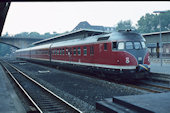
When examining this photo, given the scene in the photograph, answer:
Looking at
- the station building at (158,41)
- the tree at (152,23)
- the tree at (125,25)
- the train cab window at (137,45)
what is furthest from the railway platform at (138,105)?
the tree at (125,25)

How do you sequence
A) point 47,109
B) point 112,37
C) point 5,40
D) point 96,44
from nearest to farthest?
1. point 47,109
2. point 112,37
3. point 96,44
4. point 5,40

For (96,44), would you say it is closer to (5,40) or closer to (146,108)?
(146,108)

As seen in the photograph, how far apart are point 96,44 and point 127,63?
131 inches

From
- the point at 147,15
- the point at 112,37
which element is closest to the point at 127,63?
the point at 112,37

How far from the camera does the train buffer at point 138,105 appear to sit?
5887 millimetres

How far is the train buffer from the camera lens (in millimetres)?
5887

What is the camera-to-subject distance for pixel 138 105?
6242mm

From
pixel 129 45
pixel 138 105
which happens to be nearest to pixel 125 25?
pixel 129 45

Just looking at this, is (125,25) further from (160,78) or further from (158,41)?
(160,78)

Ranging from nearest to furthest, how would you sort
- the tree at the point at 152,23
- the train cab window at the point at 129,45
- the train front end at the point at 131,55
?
the train front end at the point at 131,55, the train cab window at the point at 129,45, the tree at the point at 152,23

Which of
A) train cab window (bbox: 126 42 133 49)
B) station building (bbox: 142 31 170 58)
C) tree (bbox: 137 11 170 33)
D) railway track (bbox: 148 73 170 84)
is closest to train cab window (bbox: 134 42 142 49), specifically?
train cab window (bbox: 126 42 133 49)

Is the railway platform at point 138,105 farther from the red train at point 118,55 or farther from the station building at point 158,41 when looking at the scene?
the station building at point 158,41

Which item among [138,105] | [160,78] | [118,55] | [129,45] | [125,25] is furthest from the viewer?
[125,25]

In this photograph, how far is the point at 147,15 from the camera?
295 ft
